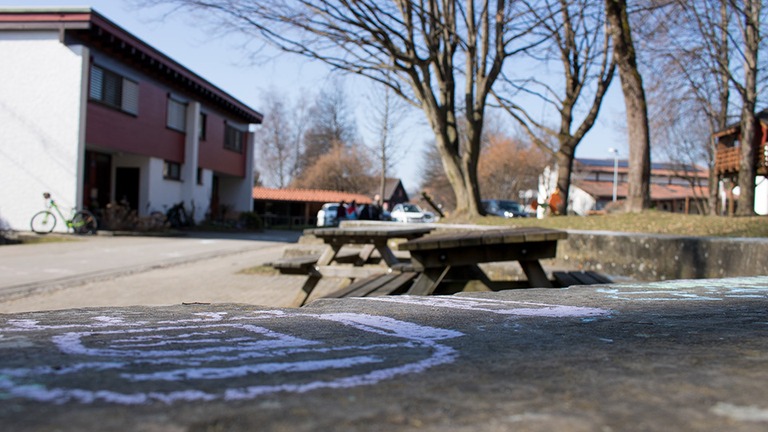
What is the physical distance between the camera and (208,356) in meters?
1.50

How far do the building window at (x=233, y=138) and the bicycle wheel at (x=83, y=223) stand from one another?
13818mm

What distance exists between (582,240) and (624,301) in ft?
18.3

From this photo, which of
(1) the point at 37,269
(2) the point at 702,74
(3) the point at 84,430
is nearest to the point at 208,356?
(3) the point at 84,430

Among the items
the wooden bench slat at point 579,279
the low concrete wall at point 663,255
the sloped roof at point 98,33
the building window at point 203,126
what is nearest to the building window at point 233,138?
the building window at point 203,126

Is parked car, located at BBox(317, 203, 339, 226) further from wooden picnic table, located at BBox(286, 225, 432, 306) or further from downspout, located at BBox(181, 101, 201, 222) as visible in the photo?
wooden picnic table, located at BBox(286, 225, 432, 306)

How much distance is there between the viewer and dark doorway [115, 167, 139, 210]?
23078 millimetres

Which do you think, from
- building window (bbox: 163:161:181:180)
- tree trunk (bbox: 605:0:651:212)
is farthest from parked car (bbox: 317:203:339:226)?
tree trunk (bbox: 605:0:651:212)

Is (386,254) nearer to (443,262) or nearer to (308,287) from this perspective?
(308,287)

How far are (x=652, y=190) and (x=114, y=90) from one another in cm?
5952

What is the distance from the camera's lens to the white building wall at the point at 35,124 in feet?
59.5

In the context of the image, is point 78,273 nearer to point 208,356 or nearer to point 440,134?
point 440,134

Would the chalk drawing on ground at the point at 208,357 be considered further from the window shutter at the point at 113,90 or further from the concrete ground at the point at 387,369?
the window shutter at the point at 113,90

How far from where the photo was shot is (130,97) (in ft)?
70.5

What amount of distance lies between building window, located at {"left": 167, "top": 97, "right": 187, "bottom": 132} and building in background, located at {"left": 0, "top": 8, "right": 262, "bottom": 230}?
0.04 metres
